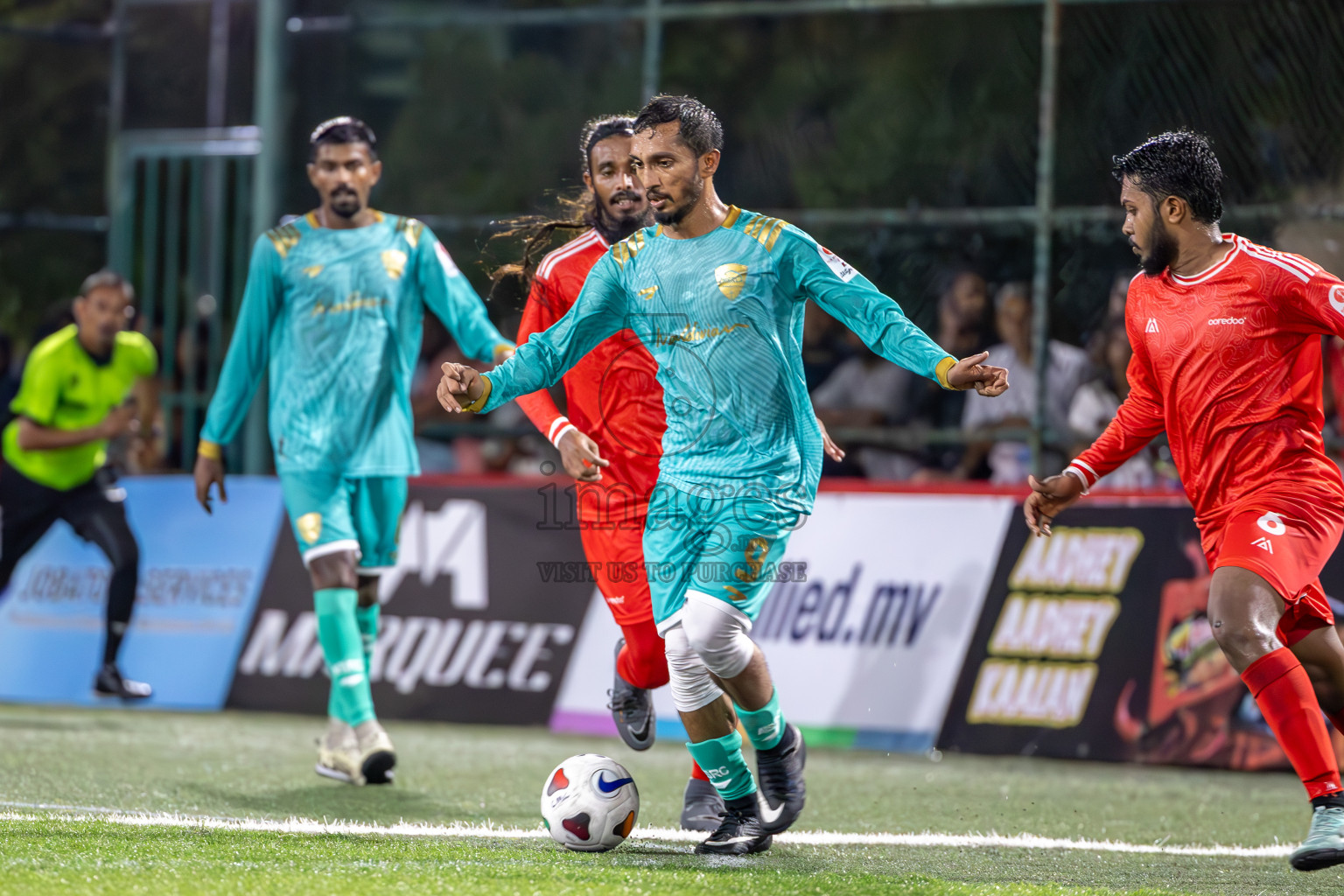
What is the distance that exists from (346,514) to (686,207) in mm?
2689

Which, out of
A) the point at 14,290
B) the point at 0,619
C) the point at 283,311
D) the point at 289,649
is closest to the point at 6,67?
the point at 14,290

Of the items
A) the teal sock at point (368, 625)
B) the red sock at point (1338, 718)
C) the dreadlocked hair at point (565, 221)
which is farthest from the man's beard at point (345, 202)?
the red sock at point (1338, 718)

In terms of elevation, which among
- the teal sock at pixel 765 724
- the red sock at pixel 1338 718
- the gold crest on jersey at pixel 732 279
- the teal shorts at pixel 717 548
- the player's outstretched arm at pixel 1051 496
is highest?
the gold crest on jersey at pixel 732 279

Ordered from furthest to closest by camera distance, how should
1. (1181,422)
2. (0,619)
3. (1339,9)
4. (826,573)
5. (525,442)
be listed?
(525,442) → (0,619) → (1339,9) → (826,573) → (1181,422)

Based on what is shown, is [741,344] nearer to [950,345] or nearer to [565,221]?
[565,221]

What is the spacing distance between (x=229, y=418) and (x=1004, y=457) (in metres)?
4.99

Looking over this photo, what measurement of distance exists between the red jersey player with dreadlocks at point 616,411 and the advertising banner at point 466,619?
127 inches

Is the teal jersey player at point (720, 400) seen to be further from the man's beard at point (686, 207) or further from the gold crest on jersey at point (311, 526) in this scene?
the gold crest on jersey at point (311, 526)

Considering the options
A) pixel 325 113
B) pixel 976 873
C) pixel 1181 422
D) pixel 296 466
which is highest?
pixel 325 113

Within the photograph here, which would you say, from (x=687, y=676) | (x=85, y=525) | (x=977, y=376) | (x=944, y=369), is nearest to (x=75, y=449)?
(x=85, y=525)

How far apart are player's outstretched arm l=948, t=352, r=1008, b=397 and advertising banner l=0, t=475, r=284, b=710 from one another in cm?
640

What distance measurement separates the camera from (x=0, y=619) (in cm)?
1084

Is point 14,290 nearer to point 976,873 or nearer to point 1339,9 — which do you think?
point 1339,9

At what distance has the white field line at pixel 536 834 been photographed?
574 centimetres
